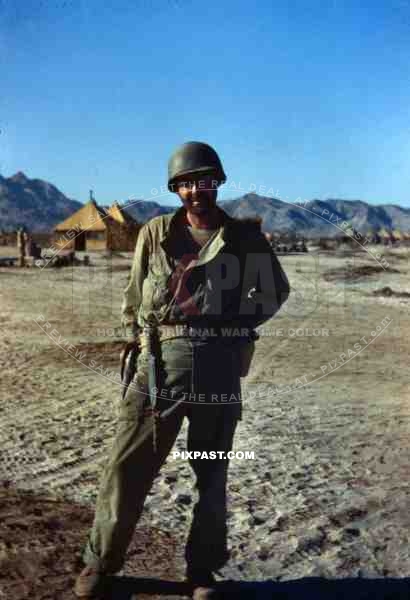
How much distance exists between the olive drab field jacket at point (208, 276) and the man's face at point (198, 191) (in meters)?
0.09

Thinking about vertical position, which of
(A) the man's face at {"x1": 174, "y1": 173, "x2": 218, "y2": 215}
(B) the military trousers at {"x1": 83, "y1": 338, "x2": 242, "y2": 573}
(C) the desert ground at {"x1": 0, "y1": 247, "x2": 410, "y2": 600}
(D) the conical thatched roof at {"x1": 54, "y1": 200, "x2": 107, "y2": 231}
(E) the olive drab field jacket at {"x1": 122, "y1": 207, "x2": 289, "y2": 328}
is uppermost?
(D) the conical thatched roof at {"x1": 54, "y1": 200, "x2": 107, "y2": 231}

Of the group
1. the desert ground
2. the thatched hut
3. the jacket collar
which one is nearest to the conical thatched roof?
the thatched hut

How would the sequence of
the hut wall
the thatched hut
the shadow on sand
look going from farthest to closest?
the hut wall < the thatched hut < the shadow on sand

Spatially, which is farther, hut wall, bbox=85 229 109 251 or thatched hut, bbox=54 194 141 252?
hut wall, bbox=85 229 109 251

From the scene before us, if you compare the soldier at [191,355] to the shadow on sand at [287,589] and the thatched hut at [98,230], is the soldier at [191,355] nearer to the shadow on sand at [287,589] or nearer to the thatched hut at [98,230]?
the shadow on sand at [287,589]

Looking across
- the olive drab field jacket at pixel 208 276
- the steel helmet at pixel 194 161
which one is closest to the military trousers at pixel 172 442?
the olive drab field jacket at pixel 208 276

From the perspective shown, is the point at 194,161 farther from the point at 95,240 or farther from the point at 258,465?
the point at 95,240

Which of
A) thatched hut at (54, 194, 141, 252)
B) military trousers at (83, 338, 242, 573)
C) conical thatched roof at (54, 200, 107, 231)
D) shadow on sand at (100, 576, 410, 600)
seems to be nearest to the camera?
military trousers at (83, 338, 242, 573)

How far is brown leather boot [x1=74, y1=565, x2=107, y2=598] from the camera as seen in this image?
2.97 metres

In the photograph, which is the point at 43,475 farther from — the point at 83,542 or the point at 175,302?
the point at 175,302

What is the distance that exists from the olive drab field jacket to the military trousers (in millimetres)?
137

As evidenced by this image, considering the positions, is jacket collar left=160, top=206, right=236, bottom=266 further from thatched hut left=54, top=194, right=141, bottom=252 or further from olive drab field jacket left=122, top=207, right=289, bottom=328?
thatched hut left=54, top=194, right=141, bottom=252

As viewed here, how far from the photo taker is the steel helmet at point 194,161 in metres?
2.96

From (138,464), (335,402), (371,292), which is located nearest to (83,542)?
(138,464)
